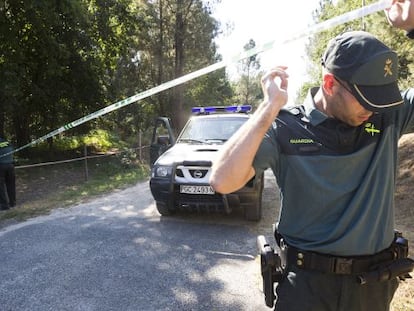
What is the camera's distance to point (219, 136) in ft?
22.7

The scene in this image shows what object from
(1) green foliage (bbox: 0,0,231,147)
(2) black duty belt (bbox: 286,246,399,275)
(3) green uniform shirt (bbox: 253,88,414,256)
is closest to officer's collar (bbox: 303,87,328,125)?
(3) green uniform shirt (bbox: 253,88,414,256)

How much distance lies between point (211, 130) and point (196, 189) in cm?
158

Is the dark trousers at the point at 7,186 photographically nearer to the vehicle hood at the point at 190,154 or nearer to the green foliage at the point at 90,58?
the vehicle hood at the point at 190,154

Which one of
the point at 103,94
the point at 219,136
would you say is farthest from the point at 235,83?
the point at 219,136

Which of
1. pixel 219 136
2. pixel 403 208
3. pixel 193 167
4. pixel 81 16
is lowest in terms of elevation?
pixel 403 208

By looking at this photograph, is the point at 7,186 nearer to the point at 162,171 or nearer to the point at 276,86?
the point at 162,171

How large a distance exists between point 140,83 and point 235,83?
122 feet

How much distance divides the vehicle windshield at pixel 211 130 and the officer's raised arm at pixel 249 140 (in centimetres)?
517

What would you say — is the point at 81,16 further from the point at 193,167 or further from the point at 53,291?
the point at 53,291

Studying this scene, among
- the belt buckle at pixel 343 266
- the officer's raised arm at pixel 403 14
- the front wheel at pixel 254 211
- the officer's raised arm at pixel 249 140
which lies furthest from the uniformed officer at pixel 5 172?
the officer's raised arm at pixel 403 14

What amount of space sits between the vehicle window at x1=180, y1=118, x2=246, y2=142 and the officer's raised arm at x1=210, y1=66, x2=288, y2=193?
17.1ft

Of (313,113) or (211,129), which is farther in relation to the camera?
(211,129)

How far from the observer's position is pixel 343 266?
1650 mm

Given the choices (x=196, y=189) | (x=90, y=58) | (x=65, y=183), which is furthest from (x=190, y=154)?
(x=90, y=58)
